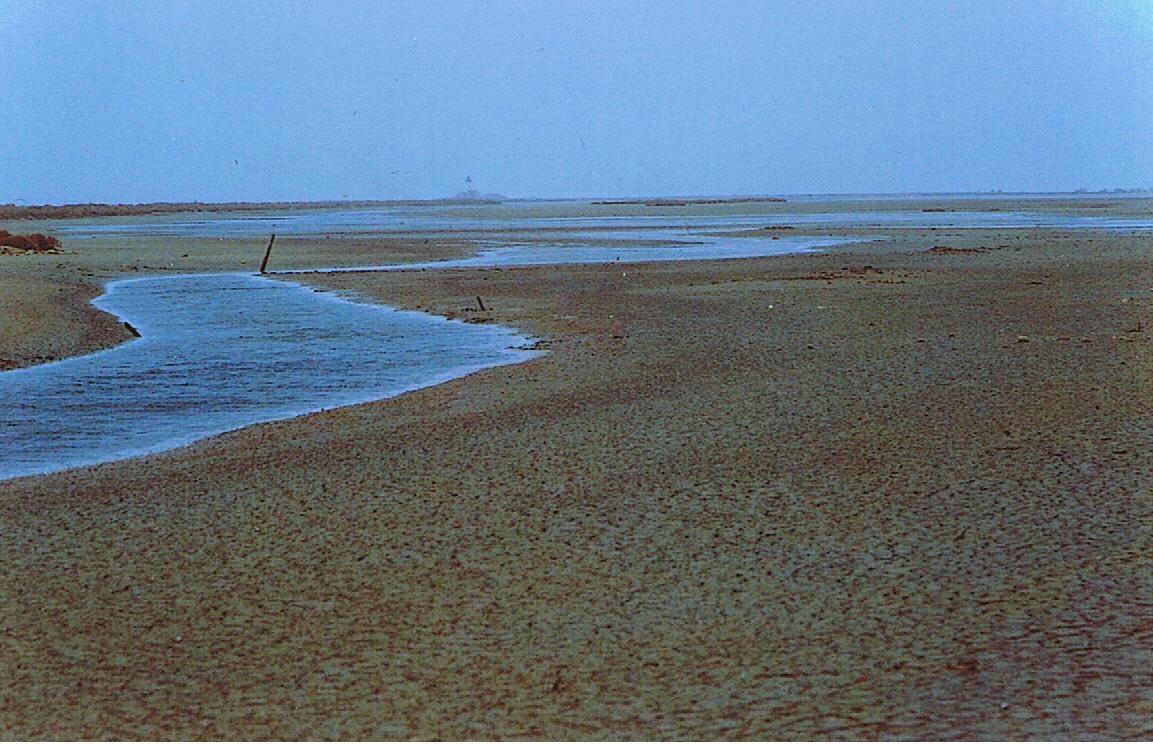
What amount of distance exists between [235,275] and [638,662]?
36739 millimetres

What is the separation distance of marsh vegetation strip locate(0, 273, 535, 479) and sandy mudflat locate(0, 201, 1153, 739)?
1369mm

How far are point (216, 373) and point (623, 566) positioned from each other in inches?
474

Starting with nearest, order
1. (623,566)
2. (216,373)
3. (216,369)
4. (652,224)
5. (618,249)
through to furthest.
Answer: (623,566), (216,373), (216,369), (618,249), (652,224)

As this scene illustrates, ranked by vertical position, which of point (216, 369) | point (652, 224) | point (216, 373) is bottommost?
point (216, 373)

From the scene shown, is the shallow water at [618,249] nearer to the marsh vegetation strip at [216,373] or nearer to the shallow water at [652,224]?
the shallow water at [652,224]

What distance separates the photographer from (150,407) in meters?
15.6

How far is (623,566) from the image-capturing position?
8312 mm

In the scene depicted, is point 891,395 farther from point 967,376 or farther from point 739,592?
point 739,592

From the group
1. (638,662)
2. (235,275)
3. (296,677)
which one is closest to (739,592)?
(638,662)

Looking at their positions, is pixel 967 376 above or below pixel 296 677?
above

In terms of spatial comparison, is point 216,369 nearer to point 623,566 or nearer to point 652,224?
point 623,566

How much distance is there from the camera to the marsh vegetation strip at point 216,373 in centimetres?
1379

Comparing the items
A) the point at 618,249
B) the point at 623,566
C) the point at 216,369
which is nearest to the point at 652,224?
the point at 618,249

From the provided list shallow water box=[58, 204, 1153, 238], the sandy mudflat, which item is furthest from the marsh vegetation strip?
shallow water box=[58, 204, 1153, 238]
